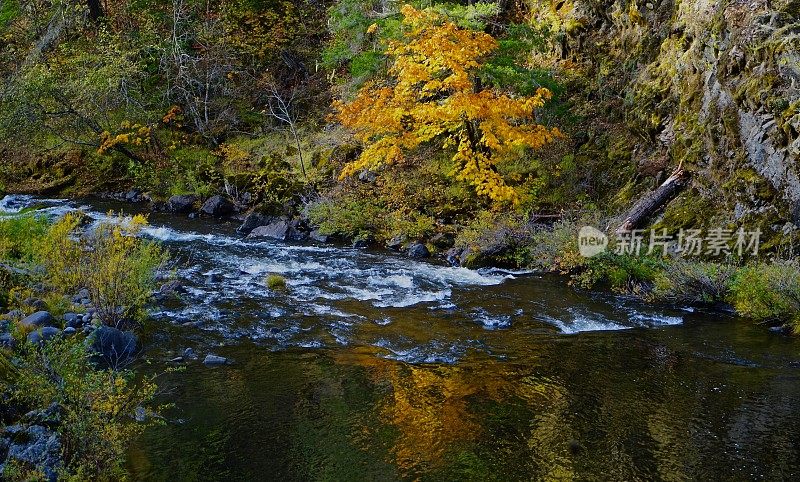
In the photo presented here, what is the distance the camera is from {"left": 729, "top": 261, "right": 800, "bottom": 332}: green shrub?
10695 millimetres

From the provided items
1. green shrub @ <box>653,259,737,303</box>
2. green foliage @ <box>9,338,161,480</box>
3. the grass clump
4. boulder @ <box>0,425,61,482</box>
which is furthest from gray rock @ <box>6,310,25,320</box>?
green shrub @ <box>653,259,737,303</box>

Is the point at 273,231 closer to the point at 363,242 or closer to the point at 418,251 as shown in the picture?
the point at 363,242

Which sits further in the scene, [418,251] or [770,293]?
[418,251]

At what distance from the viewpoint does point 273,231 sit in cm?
1847

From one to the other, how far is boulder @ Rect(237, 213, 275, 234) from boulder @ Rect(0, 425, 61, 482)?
44.1ft

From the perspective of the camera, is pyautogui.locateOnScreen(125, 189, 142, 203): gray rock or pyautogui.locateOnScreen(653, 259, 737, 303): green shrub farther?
pyautogui.locateOnScreen(125, 189, 142, 203): gray rock

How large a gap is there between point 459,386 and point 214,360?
322 cm

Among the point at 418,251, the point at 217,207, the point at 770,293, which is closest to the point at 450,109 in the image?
the point at 418,251

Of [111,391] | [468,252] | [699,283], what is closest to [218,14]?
[468,252]

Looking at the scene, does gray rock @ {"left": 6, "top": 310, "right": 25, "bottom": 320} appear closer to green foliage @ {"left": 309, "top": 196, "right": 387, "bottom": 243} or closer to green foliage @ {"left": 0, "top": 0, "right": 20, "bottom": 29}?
green foliage @ {"left": 309, "top": 196, "right": 387, "bottom": 243}

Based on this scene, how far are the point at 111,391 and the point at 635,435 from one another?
5.09 m

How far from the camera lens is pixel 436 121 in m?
16.3

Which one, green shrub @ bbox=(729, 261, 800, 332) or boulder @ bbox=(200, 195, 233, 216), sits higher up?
green shrub @ bbox=(729, 261, 800, 332)

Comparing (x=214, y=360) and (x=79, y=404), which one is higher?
(x=79, y=404)
